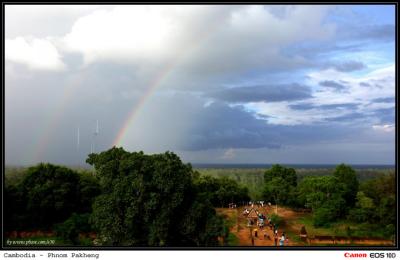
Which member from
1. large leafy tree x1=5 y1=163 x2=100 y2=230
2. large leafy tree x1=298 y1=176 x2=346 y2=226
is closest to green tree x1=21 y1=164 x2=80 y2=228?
large leafy tree x1=5 y1=163 x2=100 y2=230

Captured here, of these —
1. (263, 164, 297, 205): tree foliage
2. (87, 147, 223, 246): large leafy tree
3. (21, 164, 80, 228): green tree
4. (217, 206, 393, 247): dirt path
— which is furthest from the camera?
(263, 164, 297, 205): tree foliage

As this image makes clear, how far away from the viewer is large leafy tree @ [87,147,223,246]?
14797 millimetres

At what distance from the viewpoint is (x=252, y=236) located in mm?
21016

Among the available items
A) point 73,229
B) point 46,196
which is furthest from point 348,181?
point 46,196

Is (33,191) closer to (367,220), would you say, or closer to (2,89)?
(2,89)

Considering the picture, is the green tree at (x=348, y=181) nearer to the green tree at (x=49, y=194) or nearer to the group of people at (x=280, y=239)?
the group of people at (x=280, y=239)

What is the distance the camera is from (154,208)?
14680 mm

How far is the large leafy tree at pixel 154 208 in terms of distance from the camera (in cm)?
1480

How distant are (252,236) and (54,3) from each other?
14.5 metres

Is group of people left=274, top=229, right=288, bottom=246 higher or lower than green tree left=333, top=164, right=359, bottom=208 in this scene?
lower
